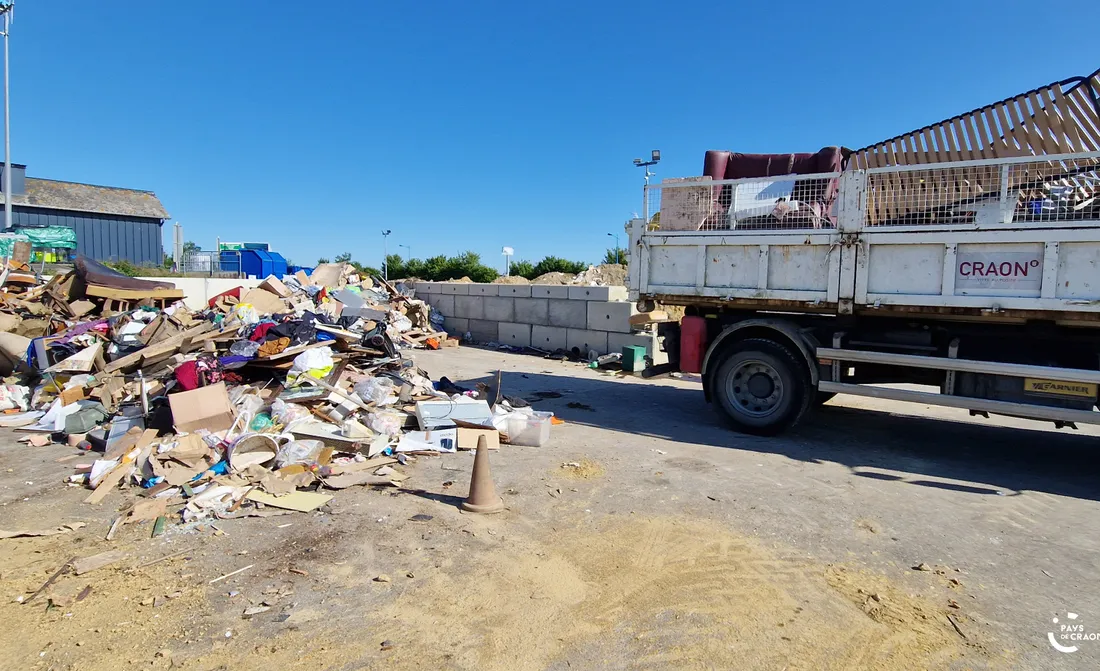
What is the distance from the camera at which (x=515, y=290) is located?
15125mm

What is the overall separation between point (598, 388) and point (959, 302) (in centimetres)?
538

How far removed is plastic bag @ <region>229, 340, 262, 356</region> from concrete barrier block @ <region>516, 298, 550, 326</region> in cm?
755

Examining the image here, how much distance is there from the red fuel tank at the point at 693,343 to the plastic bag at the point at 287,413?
169 inches

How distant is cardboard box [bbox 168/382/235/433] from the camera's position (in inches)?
229

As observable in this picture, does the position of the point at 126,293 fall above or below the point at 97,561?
above

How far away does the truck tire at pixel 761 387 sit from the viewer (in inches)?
261

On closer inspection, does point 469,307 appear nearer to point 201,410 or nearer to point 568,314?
point 568,314

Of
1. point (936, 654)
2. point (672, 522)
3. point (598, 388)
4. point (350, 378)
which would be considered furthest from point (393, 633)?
point (598, 388)

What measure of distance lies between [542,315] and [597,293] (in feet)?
6.08

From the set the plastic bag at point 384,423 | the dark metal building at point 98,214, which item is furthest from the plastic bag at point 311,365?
the dark metal building at point 98,214

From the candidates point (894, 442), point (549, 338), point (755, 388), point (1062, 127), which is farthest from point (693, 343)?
point (549, 338)

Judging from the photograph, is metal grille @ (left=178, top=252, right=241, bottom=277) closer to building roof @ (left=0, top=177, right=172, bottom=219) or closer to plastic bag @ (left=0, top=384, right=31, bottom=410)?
building roof @ (left=0, top=177, right=172, bottom=219)

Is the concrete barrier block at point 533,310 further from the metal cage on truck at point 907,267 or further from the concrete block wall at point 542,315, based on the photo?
the metal cage on truck at point 907,267

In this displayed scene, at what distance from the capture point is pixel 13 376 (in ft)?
27.1
